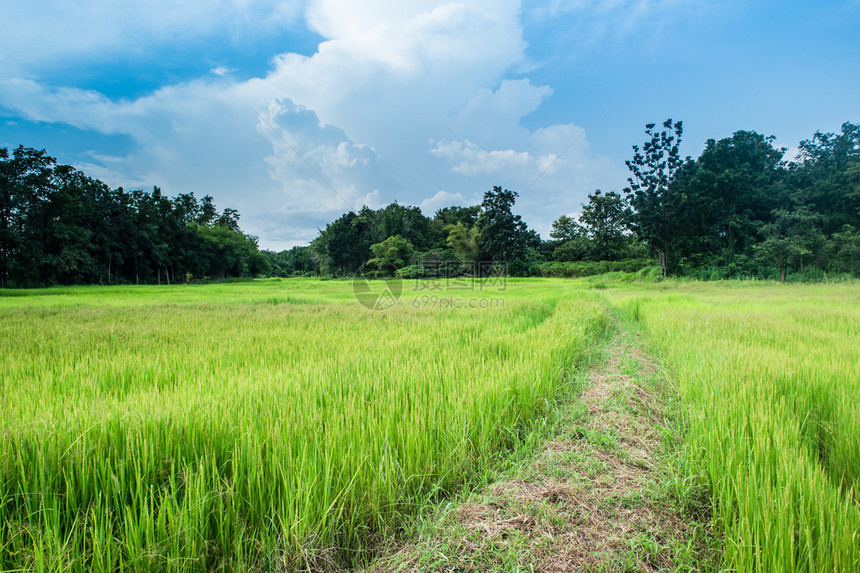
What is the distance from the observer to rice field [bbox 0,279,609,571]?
1.15m

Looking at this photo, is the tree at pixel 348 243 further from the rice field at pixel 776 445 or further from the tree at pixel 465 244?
the rice field at pixel 776 445

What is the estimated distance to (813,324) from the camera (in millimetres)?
5332

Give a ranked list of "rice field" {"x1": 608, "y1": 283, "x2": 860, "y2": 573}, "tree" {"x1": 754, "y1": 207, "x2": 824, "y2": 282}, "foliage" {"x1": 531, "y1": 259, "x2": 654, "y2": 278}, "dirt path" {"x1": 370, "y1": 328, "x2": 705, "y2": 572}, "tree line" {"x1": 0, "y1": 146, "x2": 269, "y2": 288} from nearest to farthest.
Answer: "rice field" {"x1": 608, "y1": 283, "x2": 860, "y2": 573}
"dirt path" {"x1": 370, "y1": 328, "x2": 705, "y2": 572}
"tree" {"x1": 754, "y1": 207, "x2": 824, "y2": 282}
"tree line" {"x1": 0, "y1": 146, "x2": 269, "y2": 288}
"foliage" {"x1": 531, "y1": 259, "x2": 654, "y2": 278}

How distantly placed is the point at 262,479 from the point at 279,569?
40 cm

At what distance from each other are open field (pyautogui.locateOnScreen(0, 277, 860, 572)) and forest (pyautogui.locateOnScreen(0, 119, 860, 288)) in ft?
94.0

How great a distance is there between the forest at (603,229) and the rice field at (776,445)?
89.6 feet

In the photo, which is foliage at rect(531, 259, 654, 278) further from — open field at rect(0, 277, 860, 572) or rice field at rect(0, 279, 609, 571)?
rice field at rect(0, 279, 609, 571)

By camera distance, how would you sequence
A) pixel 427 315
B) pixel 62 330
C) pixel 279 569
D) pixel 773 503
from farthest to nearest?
pixel 427 315 → pixel 62 330 → pixel 773 503 → pixel 279 569

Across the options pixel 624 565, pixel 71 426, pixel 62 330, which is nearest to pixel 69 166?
pixel 62 330

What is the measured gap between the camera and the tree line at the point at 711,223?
23.5 m

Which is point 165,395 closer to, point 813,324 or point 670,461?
point 670,461

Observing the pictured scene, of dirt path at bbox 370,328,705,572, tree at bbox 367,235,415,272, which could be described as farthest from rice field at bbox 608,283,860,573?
tree at bbox 367,235,415,272

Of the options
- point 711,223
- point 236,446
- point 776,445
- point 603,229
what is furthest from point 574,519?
point 603,229

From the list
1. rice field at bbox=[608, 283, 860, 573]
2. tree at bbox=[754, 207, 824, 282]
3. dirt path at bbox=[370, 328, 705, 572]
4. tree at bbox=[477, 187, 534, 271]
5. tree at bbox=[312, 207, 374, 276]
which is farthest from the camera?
tree at bbox=[312, 207, 374, 276]
